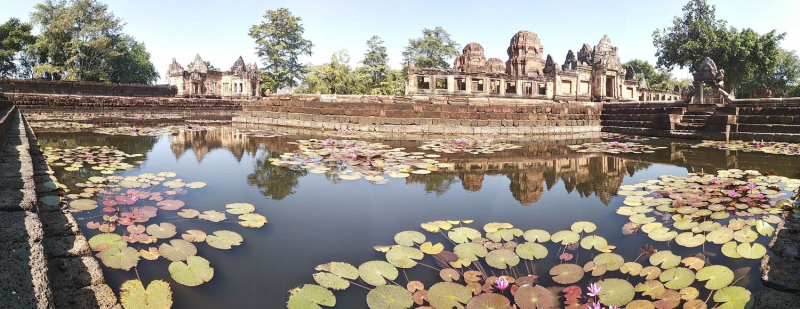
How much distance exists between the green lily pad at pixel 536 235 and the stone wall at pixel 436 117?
28.3ft

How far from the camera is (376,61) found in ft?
129

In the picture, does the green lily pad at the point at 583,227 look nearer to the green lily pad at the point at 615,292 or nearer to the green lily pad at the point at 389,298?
the green lily pad at the point at 615,292

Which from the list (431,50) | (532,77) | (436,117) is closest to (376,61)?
(431,50)

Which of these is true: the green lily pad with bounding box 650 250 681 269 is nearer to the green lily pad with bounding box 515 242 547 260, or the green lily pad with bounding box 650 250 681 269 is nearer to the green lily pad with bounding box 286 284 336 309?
the green lily pad with bounding box 515 242 547 260

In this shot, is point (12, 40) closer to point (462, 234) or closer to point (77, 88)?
point (77, 88)

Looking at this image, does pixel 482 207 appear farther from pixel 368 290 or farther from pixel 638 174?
pixel 638 174

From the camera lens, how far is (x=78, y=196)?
10.1 feet

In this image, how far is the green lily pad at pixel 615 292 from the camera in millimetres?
1643

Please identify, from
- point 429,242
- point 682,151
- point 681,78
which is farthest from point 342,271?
point 681,78

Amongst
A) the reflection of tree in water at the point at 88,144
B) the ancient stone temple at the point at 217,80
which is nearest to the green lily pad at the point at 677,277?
the reflection of tree in water at the point at 88,144

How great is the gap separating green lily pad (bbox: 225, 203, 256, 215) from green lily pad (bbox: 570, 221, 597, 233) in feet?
7.44

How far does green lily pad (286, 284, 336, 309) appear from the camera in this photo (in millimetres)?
1582

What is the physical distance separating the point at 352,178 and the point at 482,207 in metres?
1.61

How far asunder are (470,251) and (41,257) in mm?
1817
